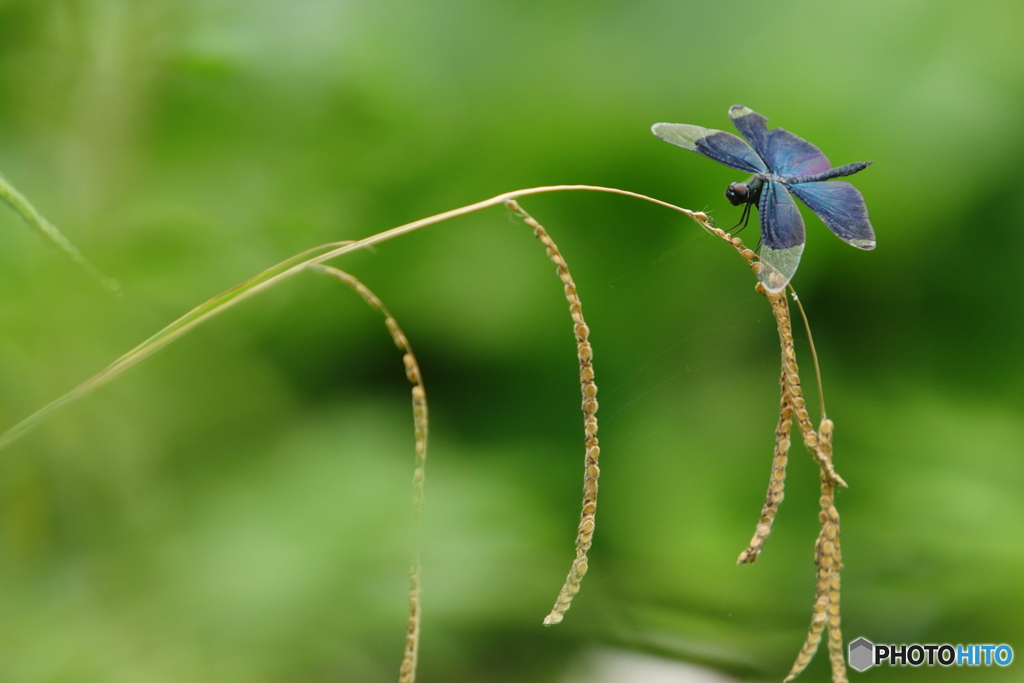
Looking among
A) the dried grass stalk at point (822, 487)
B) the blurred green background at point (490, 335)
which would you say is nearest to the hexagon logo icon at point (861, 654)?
the blurred green background at point (490, 335)

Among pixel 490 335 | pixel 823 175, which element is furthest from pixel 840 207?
pixel 490 335

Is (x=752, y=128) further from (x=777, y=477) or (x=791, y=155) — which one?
(x=777, y=477)

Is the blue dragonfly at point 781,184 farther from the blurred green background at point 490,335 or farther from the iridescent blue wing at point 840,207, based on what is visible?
the blurred green background at point 490,335

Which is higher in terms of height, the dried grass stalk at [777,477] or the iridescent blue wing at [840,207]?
the iridescent blue wing at [840,207]

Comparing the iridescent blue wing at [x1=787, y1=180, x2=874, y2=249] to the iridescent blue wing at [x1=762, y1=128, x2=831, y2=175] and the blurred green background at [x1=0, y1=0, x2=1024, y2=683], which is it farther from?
the blurred green background at [x1=0, y1=0, x2=1024, y2=683]

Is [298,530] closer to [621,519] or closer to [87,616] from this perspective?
[87,616]

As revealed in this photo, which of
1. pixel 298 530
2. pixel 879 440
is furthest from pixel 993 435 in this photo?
pixel 298 530

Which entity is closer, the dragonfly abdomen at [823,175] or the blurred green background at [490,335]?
the dragonfly abdomen at [823,175]

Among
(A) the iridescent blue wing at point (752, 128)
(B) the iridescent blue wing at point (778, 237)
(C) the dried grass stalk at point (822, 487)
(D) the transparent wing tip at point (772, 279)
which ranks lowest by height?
(C) the dried grass stalk at point (822, 487)
